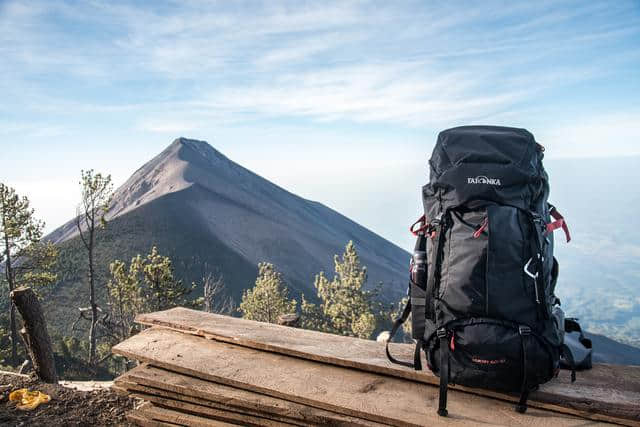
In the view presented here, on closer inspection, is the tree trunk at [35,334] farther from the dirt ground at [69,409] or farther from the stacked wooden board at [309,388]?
the stacked wooden board at [309,388]

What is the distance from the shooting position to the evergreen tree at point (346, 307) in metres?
33.0

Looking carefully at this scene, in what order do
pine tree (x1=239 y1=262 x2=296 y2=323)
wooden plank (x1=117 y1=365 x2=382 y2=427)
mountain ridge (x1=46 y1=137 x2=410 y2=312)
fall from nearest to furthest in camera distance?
wooden plank (x1=117 y1=365 x2=382 y2=427)
pine tree (x1=239 y1=262 x2=296 y2=323)
mountain ridge (x1=46 y1=137 x2=410 y2=312)

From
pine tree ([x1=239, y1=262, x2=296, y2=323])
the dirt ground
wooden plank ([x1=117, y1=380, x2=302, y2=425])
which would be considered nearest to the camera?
wooden plank ([x1=117, y1=380, x2=302, y2=425])

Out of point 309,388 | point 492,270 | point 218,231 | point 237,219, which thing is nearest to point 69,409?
point 309,388

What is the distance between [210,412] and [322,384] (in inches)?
33.7

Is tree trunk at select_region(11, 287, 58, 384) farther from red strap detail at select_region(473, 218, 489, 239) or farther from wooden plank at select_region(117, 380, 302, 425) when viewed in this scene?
red strap detail at select_region(473, 218, 489, 239)

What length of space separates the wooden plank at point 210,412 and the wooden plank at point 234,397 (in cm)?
6

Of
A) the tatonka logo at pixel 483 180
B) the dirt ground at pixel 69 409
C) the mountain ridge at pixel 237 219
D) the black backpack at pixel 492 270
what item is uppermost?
the mountain ridge at pixel 237 219

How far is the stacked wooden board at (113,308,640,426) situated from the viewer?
9.12ft

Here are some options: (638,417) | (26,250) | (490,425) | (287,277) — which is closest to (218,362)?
(490,425)

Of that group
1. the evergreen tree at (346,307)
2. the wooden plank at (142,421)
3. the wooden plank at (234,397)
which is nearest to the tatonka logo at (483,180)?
the wooden plank at (234,397)

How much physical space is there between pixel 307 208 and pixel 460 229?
6670 inches

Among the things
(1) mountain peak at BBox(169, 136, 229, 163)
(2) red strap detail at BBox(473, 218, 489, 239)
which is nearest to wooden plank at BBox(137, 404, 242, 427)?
(2) red strap detail at BBox(473, 218, 489, 239)

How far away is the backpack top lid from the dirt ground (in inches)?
142
